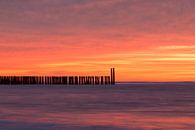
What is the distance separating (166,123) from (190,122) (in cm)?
115

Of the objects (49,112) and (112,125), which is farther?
(49,112)

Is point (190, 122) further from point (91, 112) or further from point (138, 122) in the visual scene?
point (91, 112)

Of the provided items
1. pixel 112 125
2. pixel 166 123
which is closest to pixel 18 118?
pixel 112 125

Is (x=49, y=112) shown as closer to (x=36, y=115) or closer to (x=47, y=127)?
(x=36, y=115)

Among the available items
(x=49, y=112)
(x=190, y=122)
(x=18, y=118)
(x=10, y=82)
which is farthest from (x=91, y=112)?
(x=10, y=82)

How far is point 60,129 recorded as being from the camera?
19.9 m

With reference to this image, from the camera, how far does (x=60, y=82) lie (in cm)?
10569

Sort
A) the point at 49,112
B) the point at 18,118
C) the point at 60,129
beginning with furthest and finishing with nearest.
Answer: the point at 49,112 → the point at 18,118 → the point at 60,129

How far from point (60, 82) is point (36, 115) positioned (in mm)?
80169

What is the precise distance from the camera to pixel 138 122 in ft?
73.6

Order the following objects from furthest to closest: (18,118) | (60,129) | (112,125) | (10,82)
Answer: (10,82)
(18,118)
(112,125)
(60,129)

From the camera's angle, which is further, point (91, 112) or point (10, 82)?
Result: point (10, 82)

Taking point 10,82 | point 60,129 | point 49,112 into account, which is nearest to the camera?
point 60,129

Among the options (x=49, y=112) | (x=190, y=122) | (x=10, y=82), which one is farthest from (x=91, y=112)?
(x=10, y=82)
